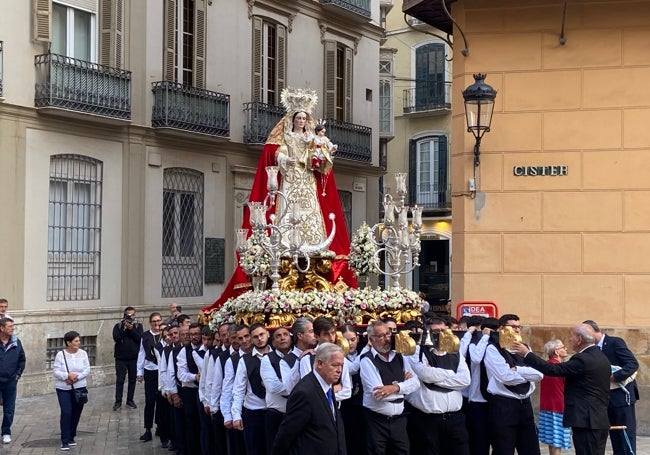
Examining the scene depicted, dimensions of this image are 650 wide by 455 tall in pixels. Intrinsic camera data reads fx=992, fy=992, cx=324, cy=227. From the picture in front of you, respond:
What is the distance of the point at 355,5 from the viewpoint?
86.2ft

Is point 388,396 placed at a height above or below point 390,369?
below

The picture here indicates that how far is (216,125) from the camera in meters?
21.4

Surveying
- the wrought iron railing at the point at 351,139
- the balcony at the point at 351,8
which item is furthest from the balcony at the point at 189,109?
the balcony at the point at 351,8

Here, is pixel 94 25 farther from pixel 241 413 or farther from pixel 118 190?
pixel 241 413

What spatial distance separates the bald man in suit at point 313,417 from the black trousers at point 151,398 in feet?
22.7

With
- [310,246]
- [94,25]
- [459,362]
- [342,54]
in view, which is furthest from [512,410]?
[342,54]

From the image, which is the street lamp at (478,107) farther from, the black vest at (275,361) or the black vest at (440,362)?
the black vest at (275,361)

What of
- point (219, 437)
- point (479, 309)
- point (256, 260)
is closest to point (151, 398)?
point (256, 260)

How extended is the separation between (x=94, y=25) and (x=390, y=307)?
10.1m

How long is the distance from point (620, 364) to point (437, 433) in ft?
7.39

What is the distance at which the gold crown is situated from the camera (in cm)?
1323

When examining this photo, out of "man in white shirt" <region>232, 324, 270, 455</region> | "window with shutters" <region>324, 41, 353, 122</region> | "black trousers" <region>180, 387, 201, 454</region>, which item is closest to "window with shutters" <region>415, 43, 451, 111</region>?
"window with shutters" <region>324, 41, 353, 122</region>

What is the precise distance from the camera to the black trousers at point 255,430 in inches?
360

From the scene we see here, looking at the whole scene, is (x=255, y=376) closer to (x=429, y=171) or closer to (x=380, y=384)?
(x=380, y=384)
